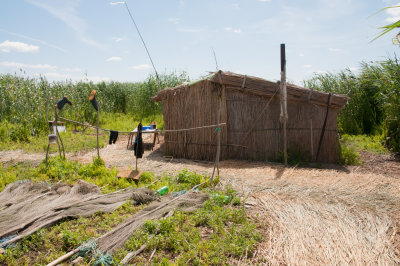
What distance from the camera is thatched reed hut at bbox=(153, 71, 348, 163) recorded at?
7422 millimetres

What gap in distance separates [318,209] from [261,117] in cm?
389

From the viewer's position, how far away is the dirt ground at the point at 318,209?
3.02m

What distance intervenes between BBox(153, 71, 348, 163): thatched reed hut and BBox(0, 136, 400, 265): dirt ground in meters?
0.60

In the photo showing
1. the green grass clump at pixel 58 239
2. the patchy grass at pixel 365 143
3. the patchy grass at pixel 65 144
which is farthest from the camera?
the patchy grass at pixel 65 144

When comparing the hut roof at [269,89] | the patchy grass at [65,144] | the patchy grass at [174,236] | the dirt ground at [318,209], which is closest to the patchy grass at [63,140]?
the patchy grass at [65,144]

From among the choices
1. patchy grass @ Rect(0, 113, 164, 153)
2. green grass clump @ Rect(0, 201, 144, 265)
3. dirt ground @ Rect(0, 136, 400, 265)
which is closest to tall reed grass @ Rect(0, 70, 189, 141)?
patchy grass @ Rect(0, 113, 164, 153)

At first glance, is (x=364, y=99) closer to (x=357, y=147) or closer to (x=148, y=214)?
(x=357, y=147)

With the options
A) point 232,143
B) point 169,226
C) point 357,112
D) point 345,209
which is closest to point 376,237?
point 345,209

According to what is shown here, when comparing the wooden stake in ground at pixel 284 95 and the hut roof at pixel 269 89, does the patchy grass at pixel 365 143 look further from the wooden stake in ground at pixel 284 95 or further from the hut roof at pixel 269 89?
the wooden stake in ground at pixel 284 95

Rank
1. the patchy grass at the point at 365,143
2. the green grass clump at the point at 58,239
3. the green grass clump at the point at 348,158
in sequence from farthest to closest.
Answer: the patchy grass at the point at 365,143 → the green grass clump at the point at 348,158 → the green grass clump at the point at 58,239

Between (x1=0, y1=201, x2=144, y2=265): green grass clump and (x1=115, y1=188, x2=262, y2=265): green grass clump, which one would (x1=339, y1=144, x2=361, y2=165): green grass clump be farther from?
(x1=0, y1=201, x2=144, y2=265): green grass clump

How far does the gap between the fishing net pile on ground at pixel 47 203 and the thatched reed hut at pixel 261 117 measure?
357 cm

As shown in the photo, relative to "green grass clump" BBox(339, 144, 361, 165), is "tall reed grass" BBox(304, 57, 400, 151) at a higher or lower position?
higher

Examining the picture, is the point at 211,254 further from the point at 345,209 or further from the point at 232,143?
the point at 232,143
